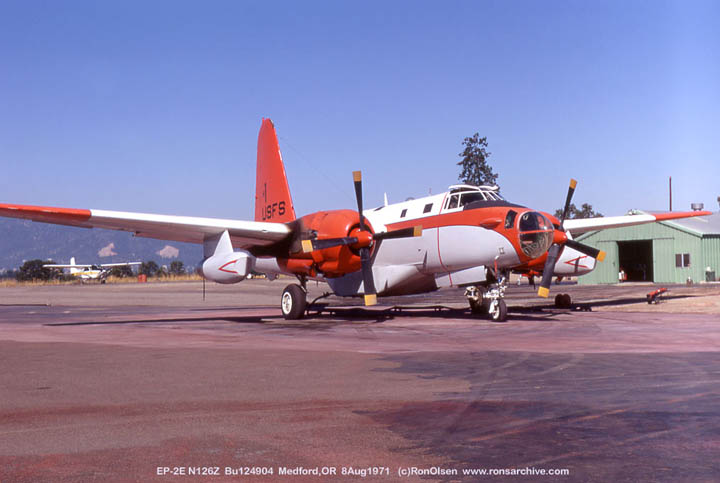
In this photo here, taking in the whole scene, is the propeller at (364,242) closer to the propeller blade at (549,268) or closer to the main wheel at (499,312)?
the main wheel at (499,312)

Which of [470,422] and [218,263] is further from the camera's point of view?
[218,263]

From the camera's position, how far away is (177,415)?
6.86 metres

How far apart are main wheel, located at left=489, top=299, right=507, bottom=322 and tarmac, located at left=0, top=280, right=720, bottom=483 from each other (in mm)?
4588

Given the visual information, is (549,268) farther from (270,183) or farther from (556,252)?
(270,183)

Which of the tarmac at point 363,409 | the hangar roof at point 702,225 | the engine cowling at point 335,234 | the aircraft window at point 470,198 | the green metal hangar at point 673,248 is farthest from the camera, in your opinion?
the hangar roof at point 702,225

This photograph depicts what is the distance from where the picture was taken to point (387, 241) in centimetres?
2175

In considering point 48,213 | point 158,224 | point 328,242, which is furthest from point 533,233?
point 48,213

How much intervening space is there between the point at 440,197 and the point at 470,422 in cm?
1512

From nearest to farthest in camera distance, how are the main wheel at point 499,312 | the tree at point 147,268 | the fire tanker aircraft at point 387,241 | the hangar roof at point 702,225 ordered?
the fire tanker aircraft at point 387,241 → the main wheel at point 499,312 → the hangar roof at point 702,225 → the tree at point 147,268

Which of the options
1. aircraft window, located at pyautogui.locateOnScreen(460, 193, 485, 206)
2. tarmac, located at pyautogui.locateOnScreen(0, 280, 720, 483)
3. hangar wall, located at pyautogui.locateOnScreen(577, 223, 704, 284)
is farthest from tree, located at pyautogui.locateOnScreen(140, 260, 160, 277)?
tarmac, located at pyautogui.locateOnScreen(0, 280, 720, 483)

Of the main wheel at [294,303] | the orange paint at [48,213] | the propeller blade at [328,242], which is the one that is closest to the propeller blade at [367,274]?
the propeller blade at [328,242]

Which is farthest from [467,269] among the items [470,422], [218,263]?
[470,422]

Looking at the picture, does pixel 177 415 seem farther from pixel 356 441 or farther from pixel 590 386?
pixel 590 386

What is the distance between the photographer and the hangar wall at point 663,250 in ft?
160
